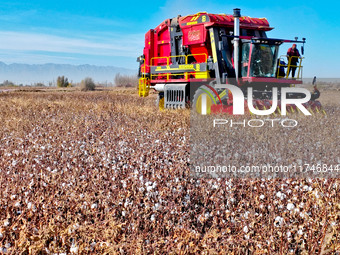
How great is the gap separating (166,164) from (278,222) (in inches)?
80.1

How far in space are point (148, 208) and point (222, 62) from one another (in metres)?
10.6

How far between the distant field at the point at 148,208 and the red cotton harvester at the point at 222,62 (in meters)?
7.36

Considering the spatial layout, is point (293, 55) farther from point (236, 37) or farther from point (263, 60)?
point (236, 37)

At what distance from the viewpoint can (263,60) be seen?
13.8m

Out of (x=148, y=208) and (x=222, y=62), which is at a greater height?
(x=222, y=62)

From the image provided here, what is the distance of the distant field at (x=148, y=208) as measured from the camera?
320 centimetres

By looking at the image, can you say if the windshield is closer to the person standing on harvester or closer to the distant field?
the person standing on harvester

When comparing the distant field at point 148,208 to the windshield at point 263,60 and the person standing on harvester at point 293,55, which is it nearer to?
the windshield at point 263,60

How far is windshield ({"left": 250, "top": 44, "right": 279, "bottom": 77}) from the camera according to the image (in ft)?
44.1

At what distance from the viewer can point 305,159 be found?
19.7ft

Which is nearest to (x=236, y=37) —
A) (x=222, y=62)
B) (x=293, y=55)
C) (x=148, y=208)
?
(x=222, y=62)

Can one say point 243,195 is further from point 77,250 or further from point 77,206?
point 77,250

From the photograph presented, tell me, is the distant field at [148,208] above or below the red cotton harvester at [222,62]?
below

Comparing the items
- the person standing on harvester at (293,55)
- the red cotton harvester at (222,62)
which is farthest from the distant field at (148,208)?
the person standing on harvester at (293,55)
